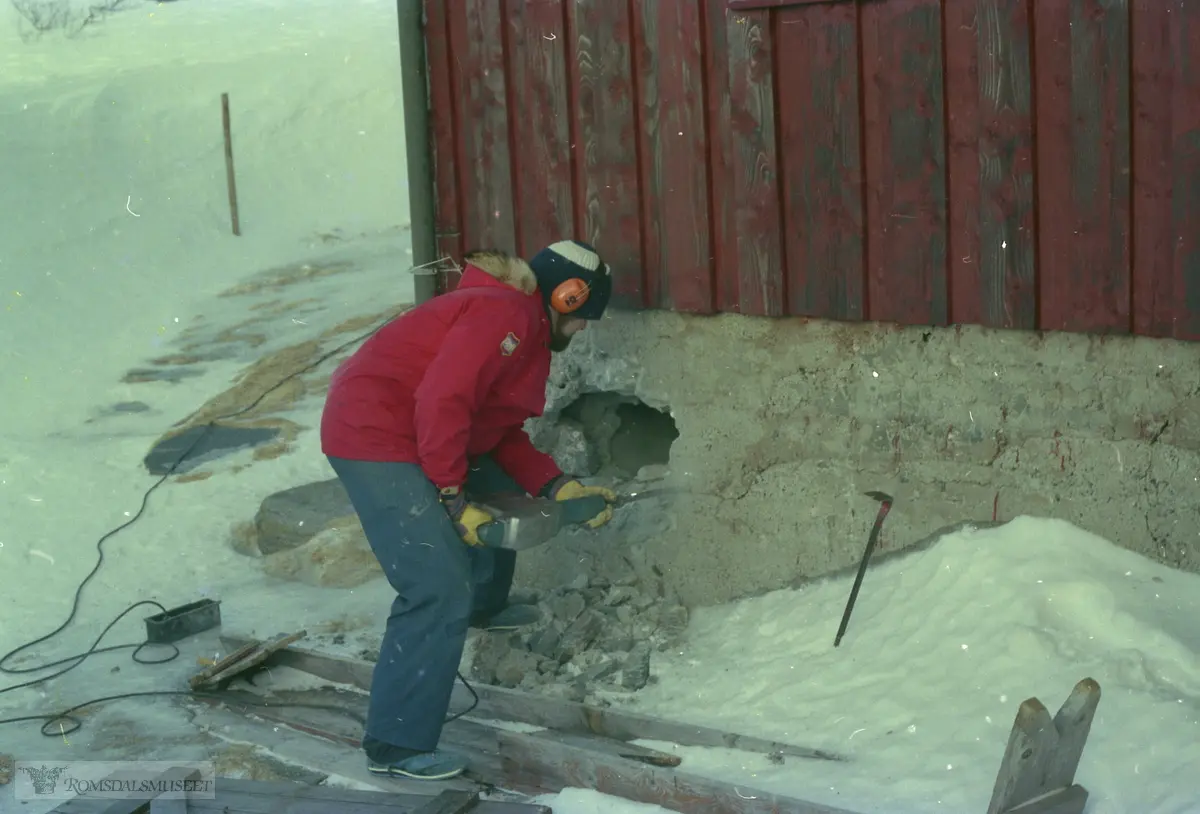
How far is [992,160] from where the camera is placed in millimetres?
4695

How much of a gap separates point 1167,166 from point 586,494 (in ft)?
8.25

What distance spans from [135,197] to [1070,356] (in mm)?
17150

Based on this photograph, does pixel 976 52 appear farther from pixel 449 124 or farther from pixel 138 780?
pixel 138 780

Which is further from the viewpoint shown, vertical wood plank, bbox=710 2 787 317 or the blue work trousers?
vertical wood plank, bbox=710 2 787 317

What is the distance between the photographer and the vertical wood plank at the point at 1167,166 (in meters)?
4.24

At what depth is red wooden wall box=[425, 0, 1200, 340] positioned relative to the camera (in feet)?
14.5

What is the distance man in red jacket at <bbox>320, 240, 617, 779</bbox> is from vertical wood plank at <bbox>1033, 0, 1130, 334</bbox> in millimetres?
1929

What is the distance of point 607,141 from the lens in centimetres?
577

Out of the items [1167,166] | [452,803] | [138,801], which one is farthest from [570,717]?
[1167,166]

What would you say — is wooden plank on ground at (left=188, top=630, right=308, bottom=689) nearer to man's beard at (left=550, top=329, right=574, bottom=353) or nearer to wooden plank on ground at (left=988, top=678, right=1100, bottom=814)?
man's beard at (left=550, top=329, right=574, bottom=353)

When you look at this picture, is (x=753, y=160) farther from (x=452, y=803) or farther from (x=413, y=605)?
(x=452, y=803)

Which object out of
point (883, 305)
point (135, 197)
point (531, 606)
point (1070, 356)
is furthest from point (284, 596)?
point (135, 197)

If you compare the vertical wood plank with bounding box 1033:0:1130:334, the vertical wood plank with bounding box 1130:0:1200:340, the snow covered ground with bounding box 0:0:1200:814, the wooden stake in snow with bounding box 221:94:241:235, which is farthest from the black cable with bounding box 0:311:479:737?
the wooden stake in snow with bounding box 221:94:241:235

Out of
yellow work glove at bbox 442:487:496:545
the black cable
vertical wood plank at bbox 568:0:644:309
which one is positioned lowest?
the black cable
